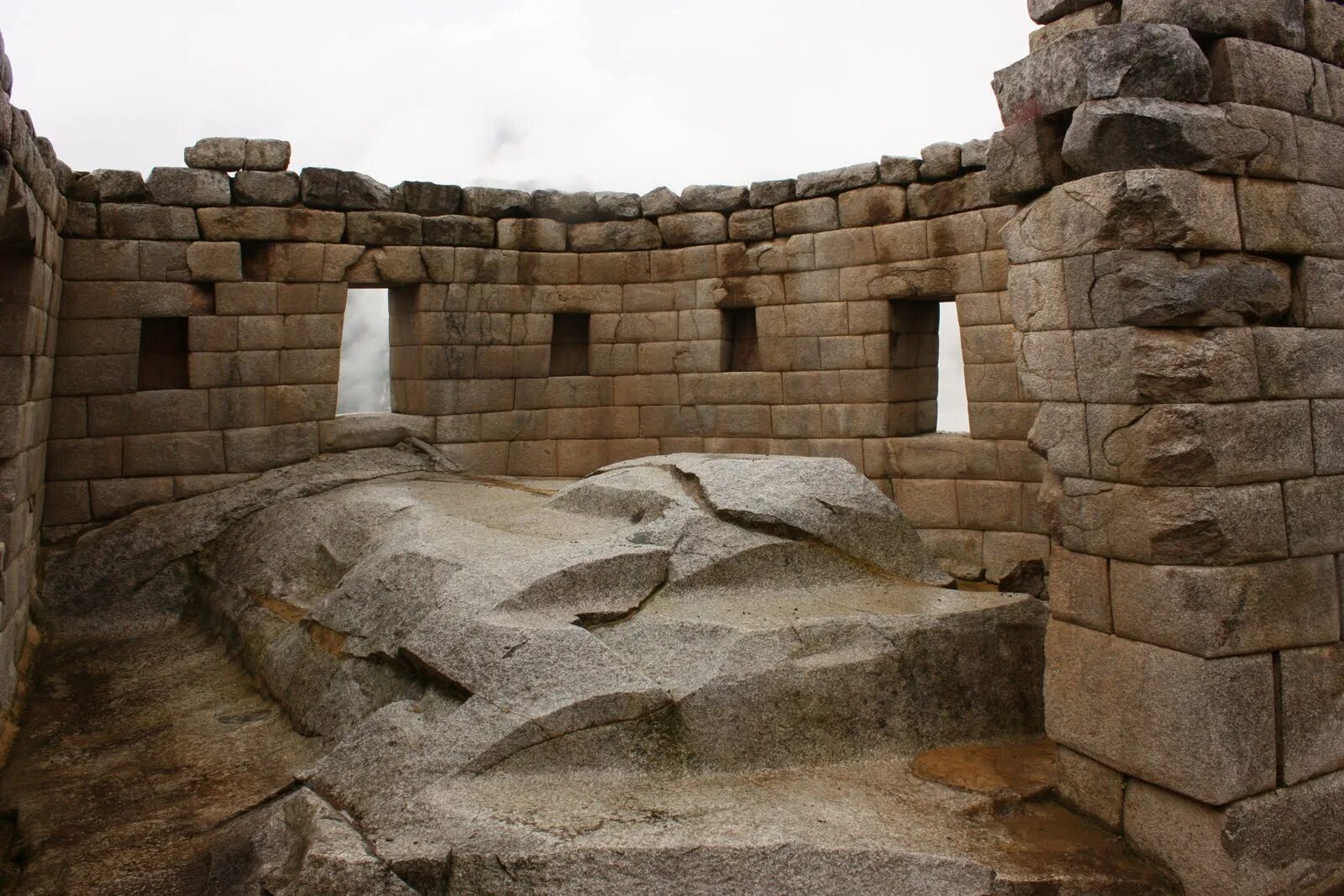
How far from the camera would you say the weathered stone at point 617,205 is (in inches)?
446

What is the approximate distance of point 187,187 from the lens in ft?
31.1

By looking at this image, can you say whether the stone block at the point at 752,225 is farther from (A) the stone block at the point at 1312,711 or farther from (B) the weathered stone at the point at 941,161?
(A) the stone block at the point at 1312,711

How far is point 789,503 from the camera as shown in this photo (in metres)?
6.45

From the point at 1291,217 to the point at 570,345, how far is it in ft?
25.8

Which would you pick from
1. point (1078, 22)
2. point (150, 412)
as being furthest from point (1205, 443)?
point (150, 412)

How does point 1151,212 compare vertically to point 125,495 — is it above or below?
above

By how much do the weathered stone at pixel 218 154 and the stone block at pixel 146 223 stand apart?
1.45 ft

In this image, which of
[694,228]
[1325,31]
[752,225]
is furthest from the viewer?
[694,228]

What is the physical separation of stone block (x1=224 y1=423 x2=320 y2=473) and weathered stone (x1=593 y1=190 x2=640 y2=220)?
3.68m

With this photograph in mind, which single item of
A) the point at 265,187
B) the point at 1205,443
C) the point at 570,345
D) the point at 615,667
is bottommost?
the point at 615,667

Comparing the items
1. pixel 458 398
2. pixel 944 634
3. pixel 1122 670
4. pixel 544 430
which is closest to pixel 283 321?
pixel 458 398

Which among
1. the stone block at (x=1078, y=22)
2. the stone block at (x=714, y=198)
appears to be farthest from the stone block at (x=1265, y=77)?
the stone block at (x=714, y=198)

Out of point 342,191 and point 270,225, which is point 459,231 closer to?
point 342,191

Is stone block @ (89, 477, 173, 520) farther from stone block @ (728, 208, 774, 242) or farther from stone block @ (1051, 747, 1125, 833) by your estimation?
stone block @ (1051, 747, 1125, 833)
